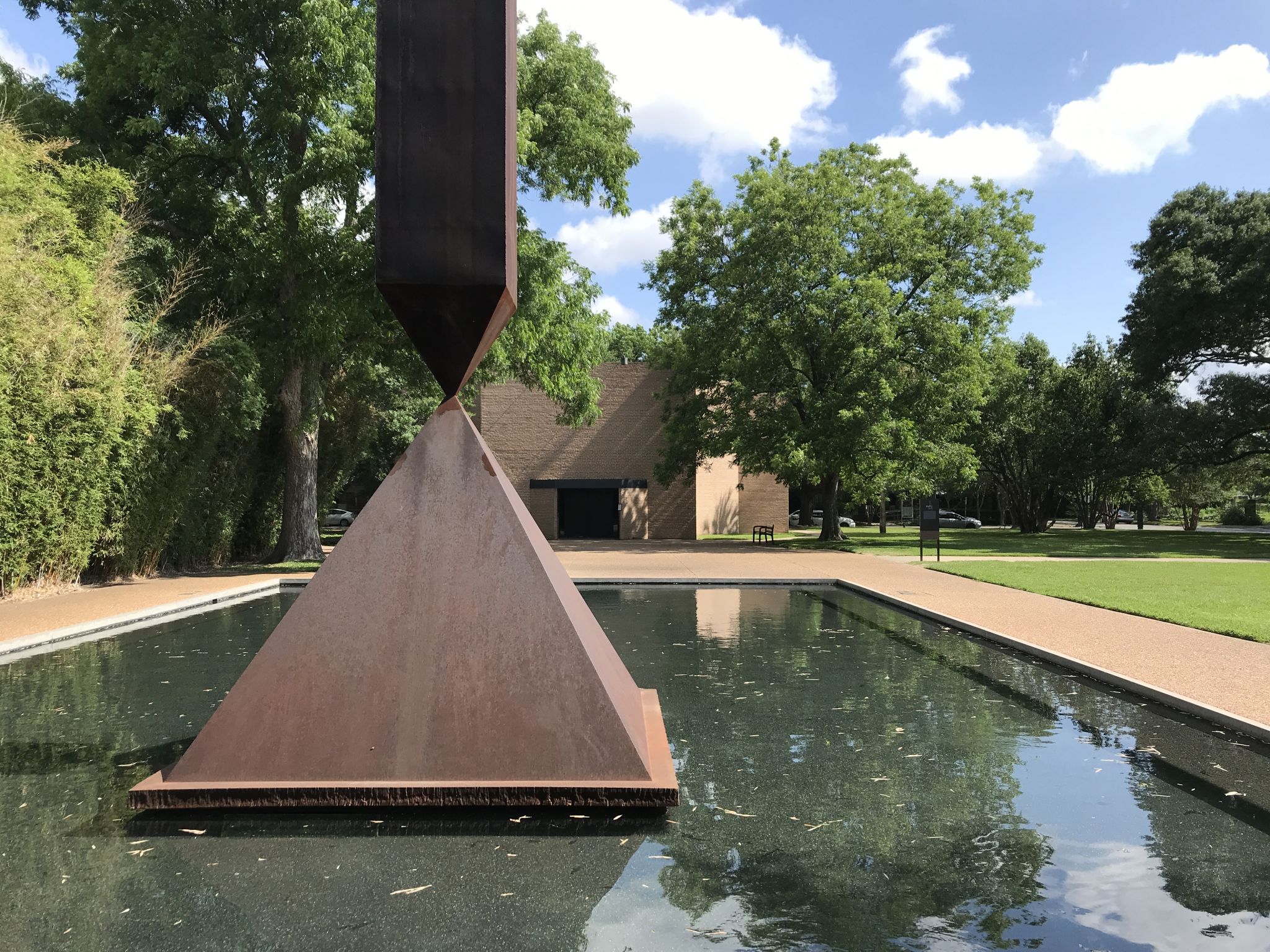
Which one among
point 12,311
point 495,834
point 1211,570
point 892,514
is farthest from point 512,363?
point 892,514

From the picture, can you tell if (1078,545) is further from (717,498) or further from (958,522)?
(958,522)

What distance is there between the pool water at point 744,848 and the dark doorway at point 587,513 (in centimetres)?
2821

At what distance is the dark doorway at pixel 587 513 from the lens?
34.4 meters

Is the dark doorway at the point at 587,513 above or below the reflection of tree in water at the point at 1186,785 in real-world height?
above

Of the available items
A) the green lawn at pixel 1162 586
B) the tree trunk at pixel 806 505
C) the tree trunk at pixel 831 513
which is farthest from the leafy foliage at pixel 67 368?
the tree trunk at pixel 806 505

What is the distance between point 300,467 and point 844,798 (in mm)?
16866

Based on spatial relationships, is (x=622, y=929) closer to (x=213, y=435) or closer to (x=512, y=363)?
(x=213, y=435)

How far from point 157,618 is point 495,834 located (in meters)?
8.82

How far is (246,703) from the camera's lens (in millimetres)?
4051

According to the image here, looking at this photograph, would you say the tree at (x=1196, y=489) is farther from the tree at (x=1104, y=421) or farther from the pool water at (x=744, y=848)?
the pool water at (x=744, y=848)

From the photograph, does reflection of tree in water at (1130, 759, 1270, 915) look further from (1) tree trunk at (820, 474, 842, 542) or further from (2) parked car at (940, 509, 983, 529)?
(2) parked car at (940, 509, 983, 529)

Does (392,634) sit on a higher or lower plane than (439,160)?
lower

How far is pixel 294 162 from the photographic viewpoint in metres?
17.6

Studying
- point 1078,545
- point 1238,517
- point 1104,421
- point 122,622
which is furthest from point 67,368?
point 1238,517
